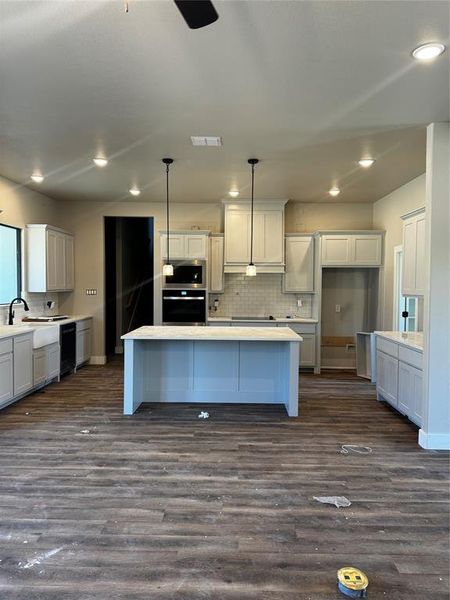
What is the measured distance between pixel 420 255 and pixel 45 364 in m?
4.86

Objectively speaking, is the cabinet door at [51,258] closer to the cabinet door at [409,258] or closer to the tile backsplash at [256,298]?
the tile backsplash at [256,298]

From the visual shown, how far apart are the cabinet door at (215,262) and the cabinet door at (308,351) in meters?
1.74

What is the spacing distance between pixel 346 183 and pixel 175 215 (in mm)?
2973

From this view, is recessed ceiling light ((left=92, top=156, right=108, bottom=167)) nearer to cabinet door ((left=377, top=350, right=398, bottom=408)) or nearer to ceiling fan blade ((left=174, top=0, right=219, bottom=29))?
ceiling fan blade ((left=174, top=0, right=219, bottom=29))

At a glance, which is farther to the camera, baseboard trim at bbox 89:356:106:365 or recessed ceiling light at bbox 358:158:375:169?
baseboard trim at bbox 89:356:106:365

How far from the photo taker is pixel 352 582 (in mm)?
1812

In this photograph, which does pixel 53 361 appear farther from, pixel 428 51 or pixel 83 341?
pixel 428 51

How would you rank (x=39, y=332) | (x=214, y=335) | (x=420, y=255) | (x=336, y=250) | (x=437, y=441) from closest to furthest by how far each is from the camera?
(x=437, y=441) → (x=420, y=255) → (x=214, y=335) → (x=39, y=332) → (x=336, y=250)

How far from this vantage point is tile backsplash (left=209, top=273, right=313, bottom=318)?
6.83 metres

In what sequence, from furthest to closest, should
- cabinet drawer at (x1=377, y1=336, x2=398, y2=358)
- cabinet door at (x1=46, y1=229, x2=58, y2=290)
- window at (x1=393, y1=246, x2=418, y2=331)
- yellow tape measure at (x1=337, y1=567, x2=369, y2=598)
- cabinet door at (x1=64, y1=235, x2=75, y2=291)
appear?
1. cabinet door at (x1=64, y1=235, x2=75, y2=291)
2. cabinet door at (x1=46, y1=229, x2=58, y2=290)
3. window at (x1=393, y1=246, x2=418, y2=331)
4. cabinet drawer at (x1=377, y1=336, x2=398, y2=358)
5. yellow tape measure at (x1=337, y1=567, x2=369, y2=598)

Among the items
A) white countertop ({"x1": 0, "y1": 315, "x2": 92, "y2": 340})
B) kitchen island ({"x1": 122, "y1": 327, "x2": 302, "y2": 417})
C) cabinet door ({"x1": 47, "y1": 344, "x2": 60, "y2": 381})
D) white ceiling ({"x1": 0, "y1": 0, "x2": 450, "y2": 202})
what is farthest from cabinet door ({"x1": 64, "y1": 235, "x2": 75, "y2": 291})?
kitchen island ({"x1": 122, "y1": 327, "x2": 302, "y2": 417})

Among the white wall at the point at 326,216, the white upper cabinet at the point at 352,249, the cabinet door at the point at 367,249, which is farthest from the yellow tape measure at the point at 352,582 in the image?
the white wall at the point at 326,216

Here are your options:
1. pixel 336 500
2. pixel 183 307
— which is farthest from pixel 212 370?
pixel 336 500

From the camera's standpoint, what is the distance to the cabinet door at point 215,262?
257 inches
